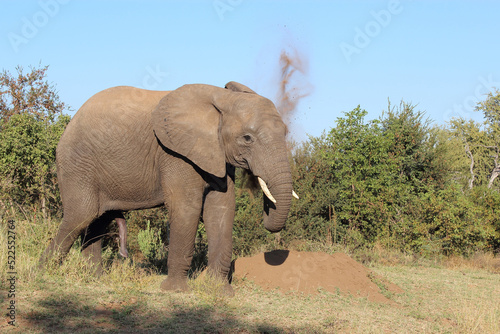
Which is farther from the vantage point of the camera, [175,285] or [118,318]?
[175,285]

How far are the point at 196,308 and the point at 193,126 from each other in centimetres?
282

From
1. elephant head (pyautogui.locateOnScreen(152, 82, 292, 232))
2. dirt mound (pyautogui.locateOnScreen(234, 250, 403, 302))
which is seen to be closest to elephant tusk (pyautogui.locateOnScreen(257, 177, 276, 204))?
elephant head (pyautogui.locateOnScreen(152, 82, 292, 232))

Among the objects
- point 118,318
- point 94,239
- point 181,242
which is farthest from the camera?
point 94,239

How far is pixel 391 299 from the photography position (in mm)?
9375

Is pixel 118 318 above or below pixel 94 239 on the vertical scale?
below

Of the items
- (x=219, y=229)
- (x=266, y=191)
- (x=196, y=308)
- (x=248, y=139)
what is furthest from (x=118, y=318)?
(x=248, y=139)

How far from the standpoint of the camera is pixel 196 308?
7.05m

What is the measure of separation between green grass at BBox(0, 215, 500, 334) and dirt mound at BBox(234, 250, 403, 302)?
0.27 m

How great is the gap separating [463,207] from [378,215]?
8.49 feet

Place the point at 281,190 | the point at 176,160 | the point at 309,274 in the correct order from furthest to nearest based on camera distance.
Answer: the point at 309,274 → the point at 176,160 → the point at 281,190

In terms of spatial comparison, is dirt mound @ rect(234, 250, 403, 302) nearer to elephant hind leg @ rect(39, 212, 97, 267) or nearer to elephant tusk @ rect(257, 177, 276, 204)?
elephant tusk @ rect(257, 177, 276, 204)

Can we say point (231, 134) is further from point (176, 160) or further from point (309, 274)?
point (309, 274)

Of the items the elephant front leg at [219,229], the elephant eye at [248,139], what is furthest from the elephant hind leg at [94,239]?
the elephant eye at [248,139]

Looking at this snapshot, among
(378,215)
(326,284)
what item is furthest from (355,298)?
(378,215)
